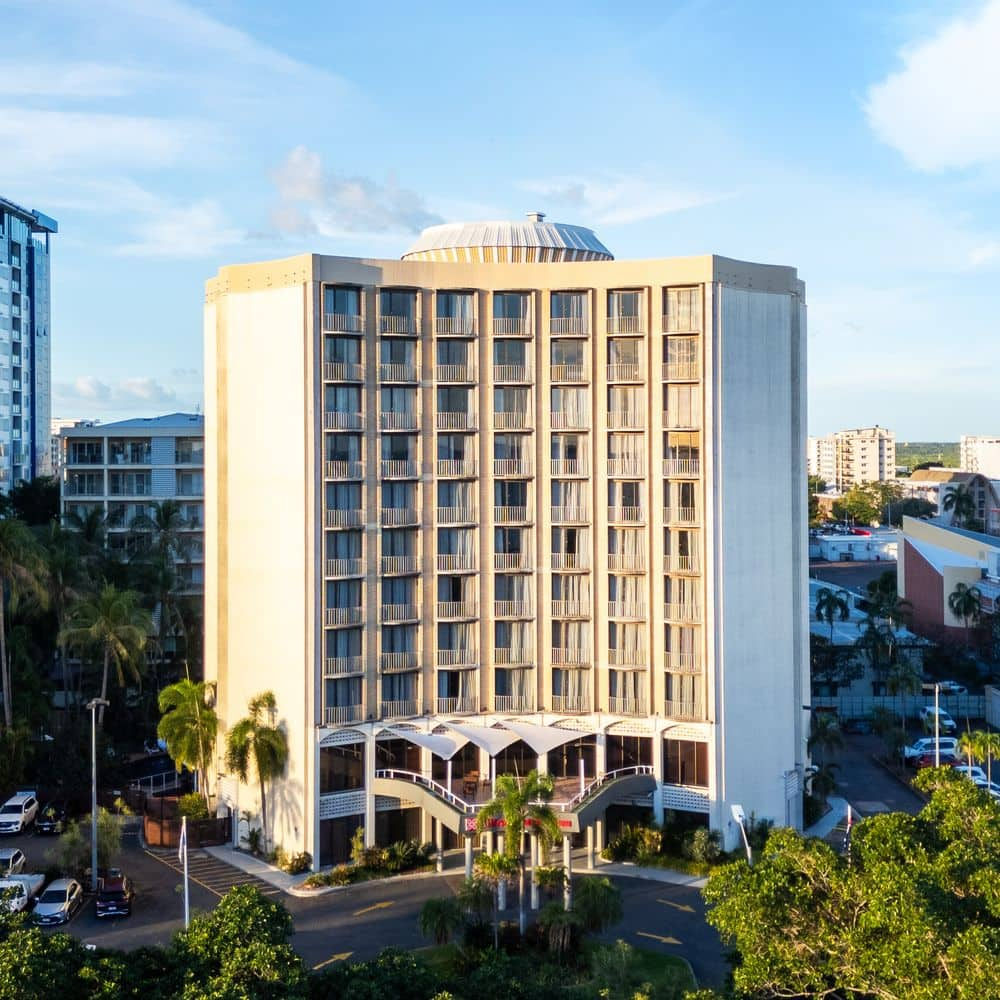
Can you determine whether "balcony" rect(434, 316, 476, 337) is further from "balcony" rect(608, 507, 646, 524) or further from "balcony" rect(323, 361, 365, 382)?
"balcony" rect(608, 507, 646, 524)

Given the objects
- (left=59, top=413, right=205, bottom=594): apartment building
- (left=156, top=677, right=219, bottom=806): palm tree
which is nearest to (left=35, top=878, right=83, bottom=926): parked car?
(left=156, top=677, right=219, bottom=806): palm tree

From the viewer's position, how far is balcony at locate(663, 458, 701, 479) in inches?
2002

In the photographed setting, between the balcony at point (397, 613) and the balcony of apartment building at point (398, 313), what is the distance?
39.3 feet

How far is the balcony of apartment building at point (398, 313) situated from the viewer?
167 feet

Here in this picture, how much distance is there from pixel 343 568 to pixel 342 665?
4.18 metres

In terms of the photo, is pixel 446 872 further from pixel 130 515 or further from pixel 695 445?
pixel 130 515

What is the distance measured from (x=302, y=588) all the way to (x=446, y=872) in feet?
44.0

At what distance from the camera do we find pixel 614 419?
2041 inches

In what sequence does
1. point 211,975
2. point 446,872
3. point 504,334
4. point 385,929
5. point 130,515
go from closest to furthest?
1. point 211,975
2. point 385,929
3. point 446,872
4. point 504,334
5. point 130,515

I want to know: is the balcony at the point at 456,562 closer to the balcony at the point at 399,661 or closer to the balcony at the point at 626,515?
the balcony at the point at 399,661

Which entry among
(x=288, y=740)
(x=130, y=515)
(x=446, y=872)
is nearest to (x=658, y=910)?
(x=446, y=872)

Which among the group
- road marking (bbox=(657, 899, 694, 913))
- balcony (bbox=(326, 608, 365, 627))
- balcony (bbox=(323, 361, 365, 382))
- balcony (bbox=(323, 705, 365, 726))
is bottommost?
road marking (bbox=(657, 899, 694, 913))

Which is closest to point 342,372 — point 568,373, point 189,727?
→ point 568,373

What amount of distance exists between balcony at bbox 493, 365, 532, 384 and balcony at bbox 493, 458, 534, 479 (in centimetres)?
357
